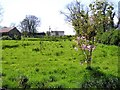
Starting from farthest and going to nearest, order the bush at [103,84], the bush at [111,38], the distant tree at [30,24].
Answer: the distant tree at [30,24] → the bush at [111,38] → the bush at [103,84]

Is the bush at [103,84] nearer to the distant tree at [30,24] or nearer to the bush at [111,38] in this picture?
the bush at [111,38]

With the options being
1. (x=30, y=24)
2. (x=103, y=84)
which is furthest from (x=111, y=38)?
(x=30, y=24)

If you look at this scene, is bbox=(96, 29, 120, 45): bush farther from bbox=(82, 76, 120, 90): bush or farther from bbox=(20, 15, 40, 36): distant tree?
bbox=(20, 15, 40, 36): distant tree

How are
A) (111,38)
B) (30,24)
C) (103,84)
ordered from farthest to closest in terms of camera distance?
1. (30,24)
2. (111,38)
3. (103,84)

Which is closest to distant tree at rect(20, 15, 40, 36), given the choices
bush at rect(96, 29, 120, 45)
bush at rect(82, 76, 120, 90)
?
bush at rect(96, 29, 120, 45)

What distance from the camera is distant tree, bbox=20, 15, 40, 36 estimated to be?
320 feet

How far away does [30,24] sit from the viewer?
327 feet

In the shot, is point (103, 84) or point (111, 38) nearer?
point (103, 84)

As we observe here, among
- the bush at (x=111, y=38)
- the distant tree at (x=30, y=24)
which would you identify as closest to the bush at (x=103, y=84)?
the bush at (x=111, y=38)

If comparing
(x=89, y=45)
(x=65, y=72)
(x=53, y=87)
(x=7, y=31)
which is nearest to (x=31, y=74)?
(x=65, y=72)

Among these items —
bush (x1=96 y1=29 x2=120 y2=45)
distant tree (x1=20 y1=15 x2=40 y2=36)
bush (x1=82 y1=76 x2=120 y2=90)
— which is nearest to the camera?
bush (x1=82 y1=76 x2=120 y2=90)

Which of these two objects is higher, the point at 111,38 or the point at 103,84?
the point at 111,38

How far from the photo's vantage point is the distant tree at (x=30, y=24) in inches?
3846

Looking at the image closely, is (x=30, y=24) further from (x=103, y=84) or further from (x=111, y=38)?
(x=103, y=84)
